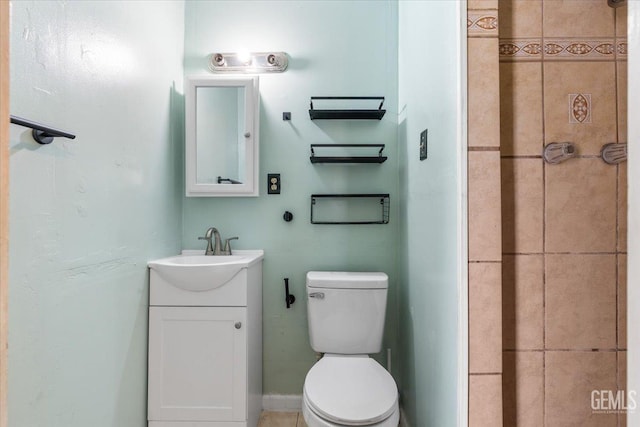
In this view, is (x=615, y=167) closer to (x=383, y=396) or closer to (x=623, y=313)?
(x=623, y=313)

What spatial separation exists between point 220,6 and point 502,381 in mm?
2249

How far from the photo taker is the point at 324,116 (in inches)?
75.2

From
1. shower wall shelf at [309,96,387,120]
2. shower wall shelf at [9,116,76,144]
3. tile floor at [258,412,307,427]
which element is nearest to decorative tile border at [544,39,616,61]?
shower wall shelf at [309,96,387,120]

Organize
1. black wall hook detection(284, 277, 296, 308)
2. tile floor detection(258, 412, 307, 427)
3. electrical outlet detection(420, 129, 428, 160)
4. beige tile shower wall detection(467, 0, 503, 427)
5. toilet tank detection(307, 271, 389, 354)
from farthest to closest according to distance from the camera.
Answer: black wall hook detection(284, 277, 296, 308), tile floor detection(258, 412, 307, 427), toilet tank detection(307, 271, 389, 354), electrical outlet detection(420, 129, 428, 160), beige tile shower wall detection(467, 0, 503, 427)

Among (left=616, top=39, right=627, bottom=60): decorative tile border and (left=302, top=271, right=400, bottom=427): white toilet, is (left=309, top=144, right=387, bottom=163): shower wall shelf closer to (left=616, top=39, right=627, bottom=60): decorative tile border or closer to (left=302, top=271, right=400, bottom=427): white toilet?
(left=302, top=271, right=400, bottom=427): white toilet

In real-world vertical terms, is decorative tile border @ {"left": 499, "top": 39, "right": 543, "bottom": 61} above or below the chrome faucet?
above

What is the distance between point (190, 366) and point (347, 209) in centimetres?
111

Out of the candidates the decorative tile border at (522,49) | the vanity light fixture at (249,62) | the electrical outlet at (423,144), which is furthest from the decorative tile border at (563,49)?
the vanity light fixture at (249,62)

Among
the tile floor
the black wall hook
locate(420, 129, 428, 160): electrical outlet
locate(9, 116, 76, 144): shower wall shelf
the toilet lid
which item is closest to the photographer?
locate(9, 116, 76, 144): shower wall shelf

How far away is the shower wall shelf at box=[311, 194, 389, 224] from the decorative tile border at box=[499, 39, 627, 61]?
3.34 feet

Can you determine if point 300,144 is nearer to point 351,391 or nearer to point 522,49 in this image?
point 522,49

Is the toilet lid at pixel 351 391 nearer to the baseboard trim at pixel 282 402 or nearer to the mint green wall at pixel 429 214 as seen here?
the mint green wall at pixel 429 214

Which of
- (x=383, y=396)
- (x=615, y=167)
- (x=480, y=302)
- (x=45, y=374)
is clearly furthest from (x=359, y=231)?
(x=45, y=374)

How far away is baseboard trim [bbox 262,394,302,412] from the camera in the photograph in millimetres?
1945
